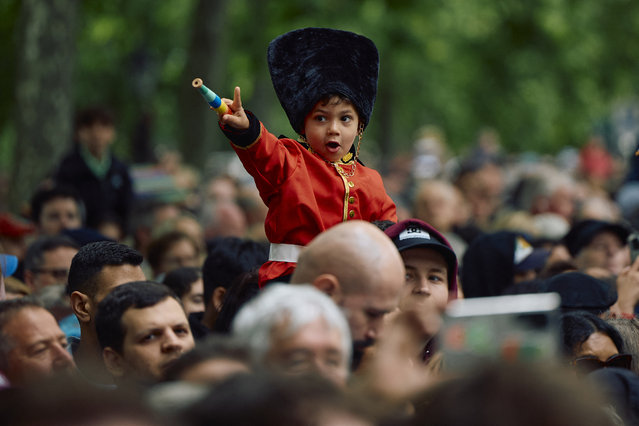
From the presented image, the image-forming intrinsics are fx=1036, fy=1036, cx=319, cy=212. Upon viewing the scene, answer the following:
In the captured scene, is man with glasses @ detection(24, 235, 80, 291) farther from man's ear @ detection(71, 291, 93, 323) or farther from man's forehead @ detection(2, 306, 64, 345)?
man's forehead @ detection(2, 306, 64, 345)

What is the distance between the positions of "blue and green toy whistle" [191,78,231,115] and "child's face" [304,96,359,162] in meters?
0.55

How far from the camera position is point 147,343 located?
166 inches

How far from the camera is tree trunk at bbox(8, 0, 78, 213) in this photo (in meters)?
11.6

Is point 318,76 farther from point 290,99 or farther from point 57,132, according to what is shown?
point 57,132

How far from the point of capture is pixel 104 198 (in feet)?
34.2

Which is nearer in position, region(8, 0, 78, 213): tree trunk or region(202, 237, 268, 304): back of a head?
region(202, 237, 268, 304): back of a head

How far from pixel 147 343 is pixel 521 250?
151 inches

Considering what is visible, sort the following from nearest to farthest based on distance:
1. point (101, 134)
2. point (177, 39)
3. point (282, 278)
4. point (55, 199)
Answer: point (282, 278), point (55, 199), point (101, 134), point (177, 39)

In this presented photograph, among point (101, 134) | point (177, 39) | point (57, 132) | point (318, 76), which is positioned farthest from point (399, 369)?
point (177, 39)

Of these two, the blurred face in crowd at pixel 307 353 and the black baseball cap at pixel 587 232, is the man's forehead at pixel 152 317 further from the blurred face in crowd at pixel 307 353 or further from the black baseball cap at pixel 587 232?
the black baseball cap at pixel 587 232

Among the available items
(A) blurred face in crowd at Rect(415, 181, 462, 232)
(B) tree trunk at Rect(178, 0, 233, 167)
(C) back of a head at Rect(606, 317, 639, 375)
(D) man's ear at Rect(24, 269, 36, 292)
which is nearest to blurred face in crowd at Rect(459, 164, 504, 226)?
(A) blurred face in crowd at Rect(415, 181, 462, 232)

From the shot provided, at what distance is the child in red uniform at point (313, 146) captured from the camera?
4621mm

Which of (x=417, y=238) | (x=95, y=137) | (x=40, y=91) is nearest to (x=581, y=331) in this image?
(x=417, y=238)

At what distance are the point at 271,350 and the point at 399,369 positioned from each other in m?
0.36
